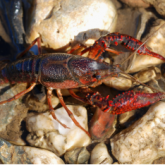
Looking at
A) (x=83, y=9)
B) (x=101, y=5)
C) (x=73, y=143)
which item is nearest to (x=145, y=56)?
(x=101, y=5)

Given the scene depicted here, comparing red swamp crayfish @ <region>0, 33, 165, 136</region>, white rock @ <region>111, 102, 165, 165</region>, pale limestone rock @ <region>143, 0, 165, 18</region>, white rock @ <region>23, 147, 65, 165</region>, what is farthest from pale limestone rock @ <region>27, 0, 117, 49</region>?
white rock @ <region>23, 147, 65, 165</region>

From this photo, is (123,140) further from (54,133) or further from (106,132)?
(54,133)

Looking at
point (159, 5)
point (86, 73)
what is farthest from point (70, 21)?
point (159, 5)

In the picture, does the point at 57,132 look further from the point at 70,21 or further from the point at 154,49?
the point at 154,49

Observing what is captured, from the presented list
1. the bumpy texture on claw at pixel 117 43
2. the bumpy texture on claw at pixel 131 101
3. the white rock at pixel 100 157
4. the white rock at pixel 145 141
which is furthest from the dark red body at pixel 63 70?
the white rock at pixel 100 157

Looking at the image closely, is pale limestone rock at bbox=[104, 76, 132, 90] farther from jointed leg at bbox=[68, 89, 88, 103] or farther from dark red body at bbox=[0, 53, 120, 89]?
jointed leg at bbox=[68, 89, 88, 103]

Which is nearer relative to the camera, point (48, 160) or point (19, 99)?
point (48, 160)
